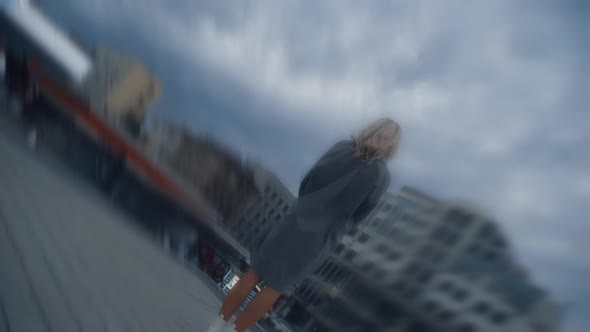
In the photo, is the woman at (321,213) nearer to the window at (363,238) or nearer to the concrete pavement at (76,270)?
the concrete pavement at (76,270)

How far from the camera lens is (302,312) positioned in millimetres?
1923

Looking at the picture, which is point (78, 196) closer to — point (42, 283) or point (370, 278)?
point (42, 283)

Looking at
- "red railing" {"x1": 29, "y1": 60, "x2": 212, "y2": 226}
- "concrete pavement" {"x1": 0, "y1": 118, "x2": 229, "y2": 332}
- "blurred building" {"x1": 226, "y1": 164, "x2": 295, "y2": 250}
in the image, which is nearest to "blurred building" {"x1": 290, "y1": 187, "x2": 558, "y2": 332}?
"blurred building" {"x1": 226, "y1": 164, "x2": 295, "y2": 250}

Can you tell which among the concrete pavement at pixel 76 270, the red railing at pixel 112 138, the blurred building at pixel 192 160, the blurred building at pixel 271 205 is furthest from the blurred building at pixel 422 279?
the blurred building at pixel 192 160

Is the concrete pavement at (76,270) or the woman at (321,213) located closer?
the woman at (321,213)

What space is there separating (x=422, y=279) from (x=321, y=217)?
1.01m

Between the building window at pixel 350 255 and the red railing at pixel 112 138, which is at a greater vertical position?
the building window at pixel 350 255

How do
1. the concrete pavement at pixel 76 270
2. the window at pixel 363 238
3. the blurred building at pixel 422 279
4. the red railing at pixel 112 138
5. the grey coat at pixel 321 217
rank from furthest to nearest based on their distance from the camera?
1. the red railing at pixel 112 138
2. the window at pixel 363 238
3. the blurred building at pixel 422 279
4. the concrete pavement at pixel 76 270
5. the grey coat at pixel 321 217

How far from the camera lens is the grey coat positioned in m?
0.83

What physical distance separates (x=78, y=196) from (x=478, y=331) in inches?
101

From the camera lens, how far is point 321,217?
845 millimetres

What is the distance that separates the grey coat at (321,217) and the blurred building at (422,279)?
0.44m

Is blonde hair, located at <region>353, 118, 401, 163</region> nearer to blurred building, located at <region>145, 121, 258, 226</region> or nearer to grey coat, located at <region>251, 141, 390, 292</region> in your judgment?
grey coat, located at <region>251, 141, 390, 292</region>

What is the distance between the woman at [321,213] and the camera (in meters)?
0.84
